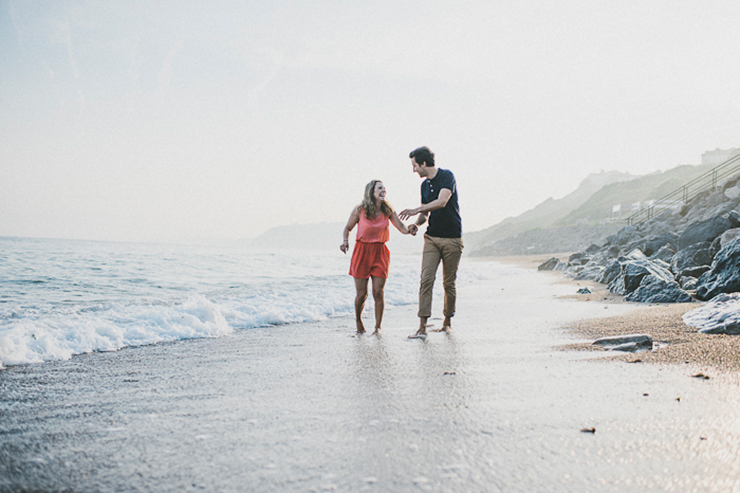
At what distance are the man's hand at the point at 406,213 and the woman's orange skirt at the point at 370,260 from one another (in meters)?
0.48

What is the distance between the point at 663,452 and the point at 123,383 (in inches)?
124

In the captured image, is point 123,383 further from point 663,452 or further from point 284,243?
point 284,243

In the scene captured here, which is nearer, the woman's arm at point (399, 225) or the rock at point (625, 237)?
the woman's arm at point (399, 225)

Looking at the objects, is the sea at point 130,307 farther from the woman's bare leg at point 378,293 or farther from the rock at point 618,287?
the rock at point 618,287

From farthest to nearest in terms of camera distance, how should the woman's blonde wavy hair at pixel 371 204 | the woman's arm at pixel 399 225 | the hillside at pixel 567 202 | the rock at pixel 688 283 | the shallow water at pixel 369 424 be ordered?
the hillside at pixel 567 202 < the rock at pixel 688 283 < the woman's arm at pixel 399 225 < the woman's blonde wavy hair at pixel 371 204 < the shallow water at pixel 369 424

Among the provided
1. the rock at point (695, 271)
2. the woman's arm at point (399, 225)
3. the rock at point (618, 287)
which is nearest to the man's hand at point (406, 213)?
the woman's arm at point (399, 225)

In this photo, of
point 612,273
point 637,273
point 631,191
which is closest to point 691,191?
point 612,273

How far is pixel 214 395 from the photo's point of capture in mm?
2727

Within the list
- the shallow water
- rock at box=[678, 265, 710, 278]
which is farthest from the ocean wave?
rock at box=[678, 265, 710, 278]

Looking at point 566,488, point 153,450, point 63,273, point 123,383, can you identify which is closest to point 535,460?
point 566,488

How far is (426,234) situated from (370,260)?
2.47ft

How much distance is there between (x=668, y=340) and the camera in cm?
383

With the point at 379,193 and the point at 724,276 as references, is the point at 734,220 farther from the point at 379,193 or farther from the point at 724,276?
the point at 379,193

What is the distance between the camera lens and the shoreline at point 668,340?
9.87 ft
